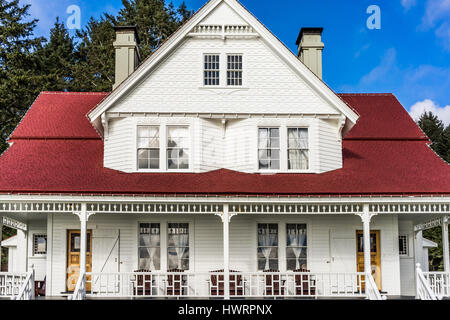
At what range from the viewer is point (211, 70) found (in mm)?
21969

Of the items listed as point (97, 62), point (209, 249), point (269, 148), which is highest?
point (97, 62)

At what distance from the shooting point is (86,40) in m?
55.4

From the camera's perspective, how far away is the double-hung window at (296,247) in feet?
68.6

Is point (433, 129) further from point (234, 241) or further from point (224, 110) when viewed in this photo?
point (234, 241)

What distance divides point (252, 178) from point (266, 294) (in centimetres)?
398

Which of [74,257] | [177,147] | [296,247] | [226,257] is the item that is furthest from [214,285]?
[74,257]

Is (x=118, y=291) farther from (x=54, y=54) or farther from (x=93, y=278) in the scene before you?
(x=54, y=54)

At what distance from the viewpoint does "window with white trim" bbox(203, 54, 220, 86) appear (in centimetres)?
2202

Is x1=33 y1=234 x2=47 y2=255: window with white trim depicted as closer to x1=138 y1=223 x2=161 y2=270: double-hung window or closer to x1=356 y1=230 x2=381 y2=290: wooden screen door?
x1=138 y1=223 x2=161 y2=270: double-hung window

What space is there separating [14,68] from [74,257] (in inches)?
1076

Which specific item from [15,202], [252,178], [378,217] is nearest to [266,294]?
[252,178]

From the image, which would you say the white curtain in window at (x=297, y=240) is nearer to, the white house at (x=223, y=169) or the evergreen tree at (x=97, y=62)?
the white house at (x=223, y=169)

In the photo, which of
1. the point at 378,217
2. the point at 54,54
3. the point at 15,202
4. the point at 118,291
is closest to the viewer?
the point at 15,202

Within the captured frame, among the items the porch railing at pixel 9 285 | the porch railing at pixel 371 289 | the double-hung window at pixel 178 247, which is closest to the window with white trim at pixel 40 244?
the porch railing at pixel 9 285
